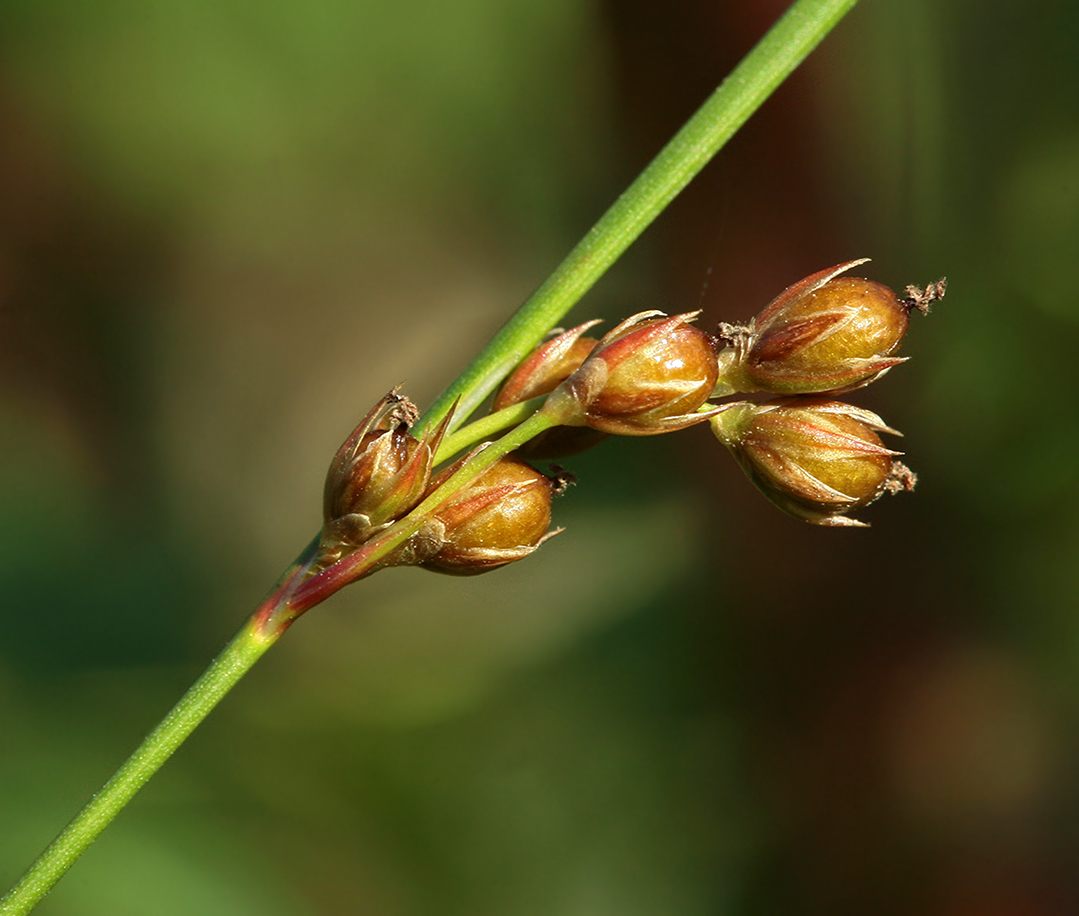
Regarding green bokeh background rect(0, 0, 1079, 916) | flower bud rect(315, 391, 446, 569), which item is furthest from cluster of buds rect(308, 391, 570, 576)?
green bokeh background rect(0, 0, 1079, 916)

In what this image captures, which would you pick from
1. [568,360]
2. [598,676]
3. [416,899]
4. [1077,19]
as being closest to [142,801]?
[416,899]

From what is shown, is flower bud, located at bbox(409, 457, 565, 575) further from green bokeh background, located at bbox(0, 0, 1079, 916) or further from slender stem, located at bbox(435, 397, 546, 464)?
green bokeh background, located at bbox(0, 0, 1079, 916)

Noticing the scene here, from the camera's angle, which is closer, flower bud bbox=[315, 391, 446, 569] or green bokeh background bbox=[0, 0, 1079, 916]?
flower bud bbox=[315, 391, 446, 569]

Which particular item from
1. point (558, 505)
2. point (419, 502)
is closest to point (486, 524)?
point (419, 502)

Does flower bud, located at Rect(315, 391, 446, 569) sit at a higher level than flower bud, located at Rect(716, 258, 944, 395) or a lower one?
lower

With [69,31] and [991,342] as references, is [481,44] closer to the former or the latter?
[69,31]

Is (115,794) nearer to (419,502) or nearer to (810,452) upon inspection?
(419,502)
